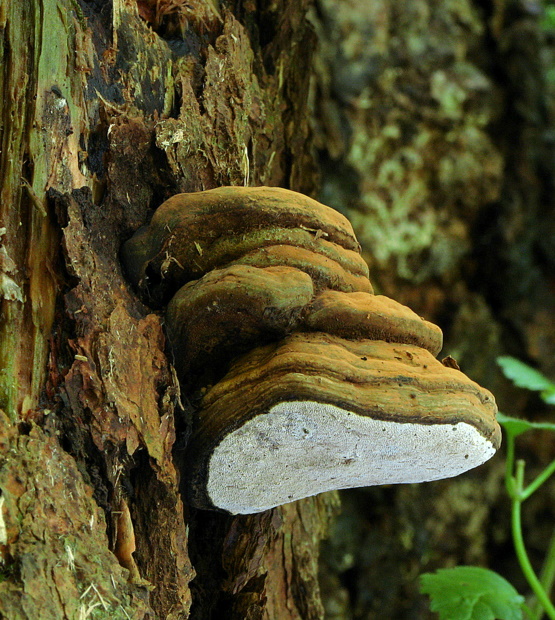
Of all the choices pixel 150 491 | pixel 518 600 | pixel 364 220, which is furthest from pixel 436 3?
pixel 150 491

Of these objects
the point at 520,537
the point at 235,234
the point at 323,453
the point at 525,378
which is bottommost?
the point at 520,537

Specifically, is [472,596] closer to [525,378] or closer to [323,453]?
[525,378]

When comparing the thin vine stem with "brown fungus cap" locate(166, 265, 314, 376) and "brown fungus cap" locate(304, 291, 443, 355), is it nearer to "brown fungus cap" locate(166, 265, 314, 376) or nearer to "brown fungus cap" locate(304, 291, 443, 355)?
"brown fungus cap" locate(304, 291, 443, 355)

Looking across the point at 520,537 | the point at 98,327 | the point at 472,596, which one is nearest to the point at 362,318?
→ the point at 98,327

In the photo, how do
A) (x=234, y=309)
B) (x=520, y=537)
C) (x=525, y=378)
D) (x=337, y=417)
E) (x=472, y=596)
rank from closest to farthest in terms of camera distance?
(x=337, y=417), (x=234, y=309), (x=472, y=596), (x=520, y=537), (x=525, y=378)

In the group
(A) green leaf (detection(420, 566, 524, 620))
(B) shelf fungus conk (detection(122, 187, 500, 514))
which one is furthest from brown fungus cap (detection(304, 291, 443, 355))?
(A) green leaf (detection(420, 566, 524, 620))
